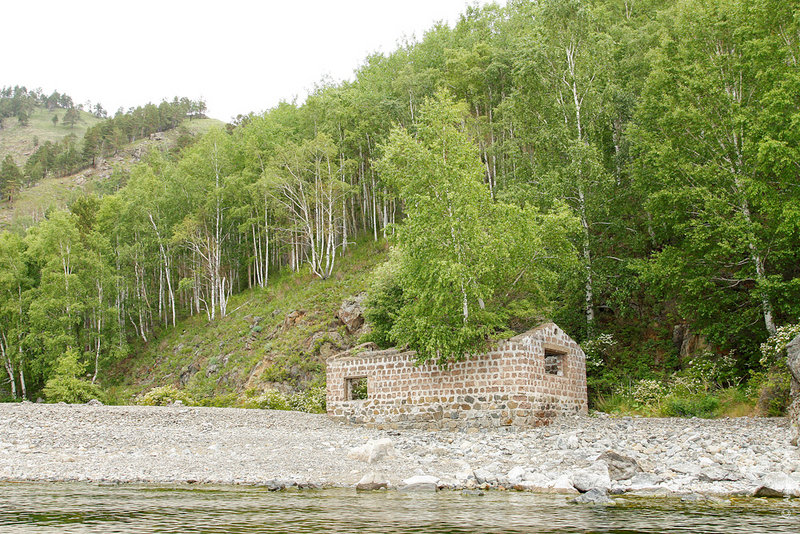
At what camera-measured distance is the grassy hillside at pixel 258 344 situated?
1080 inches

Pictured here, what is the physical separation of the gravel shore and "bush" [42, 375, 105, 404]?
13.0 metres

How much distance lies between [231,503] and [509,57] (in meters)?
28.9

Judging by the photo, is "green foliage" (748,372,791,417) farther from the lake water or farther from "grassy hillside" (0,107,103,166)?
"grassy hillside" (0,107,103,166)

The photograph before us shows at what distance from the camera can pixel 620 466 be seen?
870 centimetres

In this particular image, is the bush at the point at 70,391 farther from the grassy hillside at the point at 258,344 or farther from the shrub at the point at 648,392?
the shrub at the point at 648,392

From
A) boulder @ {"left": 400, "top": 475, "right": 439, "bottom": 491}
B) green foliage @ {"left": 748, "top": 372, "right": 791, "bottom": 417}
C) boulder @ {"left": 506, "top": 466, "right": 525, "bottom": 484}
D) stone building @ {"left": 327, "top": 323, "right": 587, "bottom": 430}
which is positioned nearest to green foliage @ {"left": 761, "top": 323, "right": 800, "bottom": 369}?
green foliage @ {"left": 748, "top": 372, "right": 791, "bottom": 417}

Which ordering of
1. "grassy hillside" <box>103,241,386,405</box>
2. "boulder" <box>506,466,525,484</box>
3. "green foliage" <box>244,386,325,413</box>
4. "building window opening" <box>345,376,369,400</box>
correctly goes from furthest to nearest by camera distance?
"grassy hillside" <box>103,241,386,405</box> < "green foliage" <box>244,386,325,413</box> < "building window opening" <box>345,376,369,400</box> < "boulder" <box>506,466,525,484</box>

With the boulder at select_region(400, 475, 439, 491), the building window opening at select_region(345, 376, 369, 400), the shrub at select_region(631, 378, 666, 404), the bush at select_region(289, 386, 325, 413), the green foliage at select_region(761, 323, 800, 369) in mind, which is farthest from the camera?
the bush at select_region(289, 386, 325, 413)

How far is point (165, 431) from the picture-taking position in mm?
15141

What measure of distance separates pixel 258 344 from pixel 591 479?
25.8 metres

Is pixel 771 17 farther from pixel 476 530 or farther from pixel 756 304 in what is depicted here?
pixel 476 530

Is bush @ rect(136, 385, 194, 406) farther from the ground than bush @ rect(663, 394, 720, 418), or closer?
closer

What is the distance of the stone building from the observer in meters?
15.6

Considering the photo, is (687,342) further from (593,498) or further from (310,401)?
(593,498)
